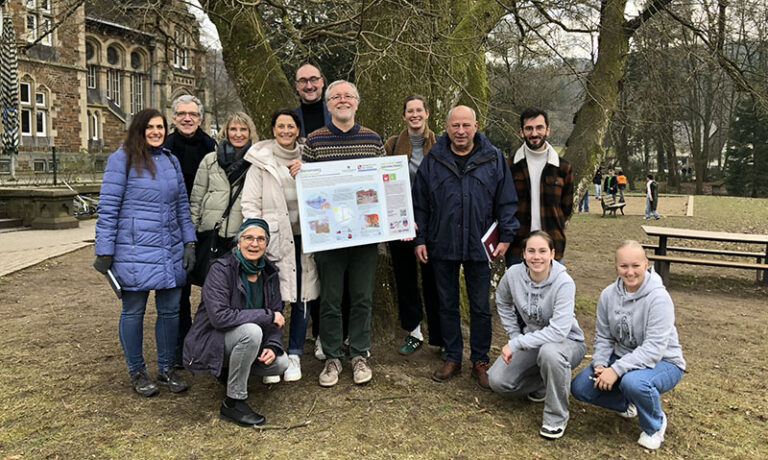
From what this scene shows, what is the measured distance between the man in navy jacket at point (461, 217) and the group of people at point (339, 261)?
0.03ft

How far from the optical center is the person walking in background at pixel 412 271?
14.2 ft

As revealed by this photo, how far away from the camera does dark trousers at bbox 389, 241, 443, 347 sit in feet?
14.8

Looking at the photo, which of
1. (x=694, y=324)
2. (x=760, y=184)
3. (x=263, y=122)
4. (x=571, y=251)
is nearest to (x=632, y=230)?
(x=571, y=251)

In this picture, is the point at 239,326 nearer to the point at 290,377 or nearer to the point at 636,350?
the point at 290,377

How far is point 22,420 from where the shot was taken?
3.66 metres

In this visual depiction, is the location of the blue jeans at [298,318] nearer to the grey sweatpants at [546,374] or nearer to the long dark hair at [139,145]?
the long dark hair at [139,145]

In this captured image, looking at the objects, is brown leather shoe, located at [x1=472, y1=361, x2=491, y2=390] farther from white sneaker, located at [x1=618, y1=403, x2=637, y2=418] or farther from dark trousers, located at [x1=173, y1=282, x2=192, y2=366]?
dark trousers, located at [x1=173, y1=282, x2=192, y2=366]

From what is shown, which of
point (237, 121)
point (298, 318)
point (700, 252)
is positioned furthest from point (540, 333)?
point (700, 252)

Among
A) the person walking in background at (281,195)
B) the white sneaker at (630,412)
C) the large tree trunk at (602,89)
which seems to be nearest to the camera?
the white sneaker at (630,412)

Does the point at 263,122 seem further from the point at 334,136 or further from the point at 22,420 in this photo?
the point at 22,420

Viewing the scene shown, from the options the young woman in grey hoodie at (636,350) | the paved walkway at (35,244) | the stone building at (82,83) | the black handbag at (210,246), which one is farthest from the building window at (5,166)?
the young woman in grey hoodie at (636,350)

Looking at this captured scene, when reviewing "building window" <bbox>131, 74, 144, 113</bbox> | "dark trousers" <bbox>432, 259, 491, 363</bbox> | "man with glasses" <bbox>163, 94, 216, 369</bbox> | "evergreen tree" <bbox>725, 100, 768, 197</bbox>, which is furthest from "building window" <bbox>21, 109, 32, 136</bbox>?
"evergreen tree" <bbox>725, 100, 768, 197</bbox>

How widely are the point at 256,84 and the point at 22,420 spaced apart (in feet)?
10.2

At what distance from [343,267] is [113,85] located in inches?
1502
